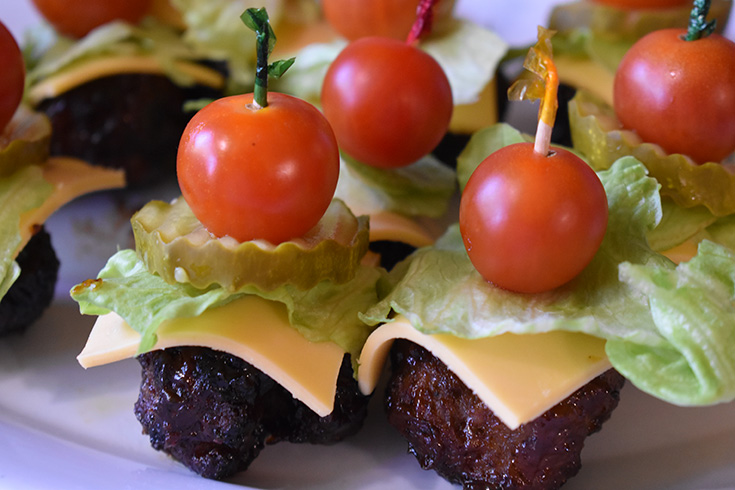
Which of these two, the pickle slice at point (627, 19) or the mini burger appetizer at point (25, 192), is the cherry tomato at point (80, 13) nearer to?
the mini burger appetizer at point (25, 192)

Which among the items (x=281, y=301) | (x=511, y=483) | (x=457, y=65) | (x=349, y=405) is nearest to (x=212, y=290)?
(x=281, y=301)

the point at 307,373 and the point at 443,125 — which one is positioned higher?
the point at 443,125

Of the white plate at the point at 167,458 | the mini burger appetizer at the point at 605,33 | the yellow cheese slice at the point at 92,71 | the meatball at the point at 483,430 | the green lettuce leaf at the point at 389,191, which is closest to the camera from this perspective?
the meatball at the point at 483,430

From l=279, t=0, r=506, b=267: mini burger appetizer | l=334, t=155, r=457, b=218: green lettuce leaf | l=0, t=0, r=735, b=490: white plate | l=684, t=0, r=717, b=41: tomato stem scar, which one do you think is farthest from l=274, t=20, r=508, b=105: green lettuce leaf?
l=0, t=0, r=735, b=490: white plate

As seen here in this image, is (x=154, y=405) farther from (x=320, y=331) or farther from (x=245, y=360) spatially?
(x=320, y=331)

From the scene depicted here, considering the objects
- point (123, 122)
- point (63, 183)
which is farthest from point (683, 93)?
point (123, 122)

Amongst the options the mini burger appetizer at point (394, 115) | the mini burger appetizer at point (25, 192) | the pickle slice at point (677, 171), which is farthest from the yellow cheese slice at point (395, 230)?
the mini burger appetizer at point (25, 192)
